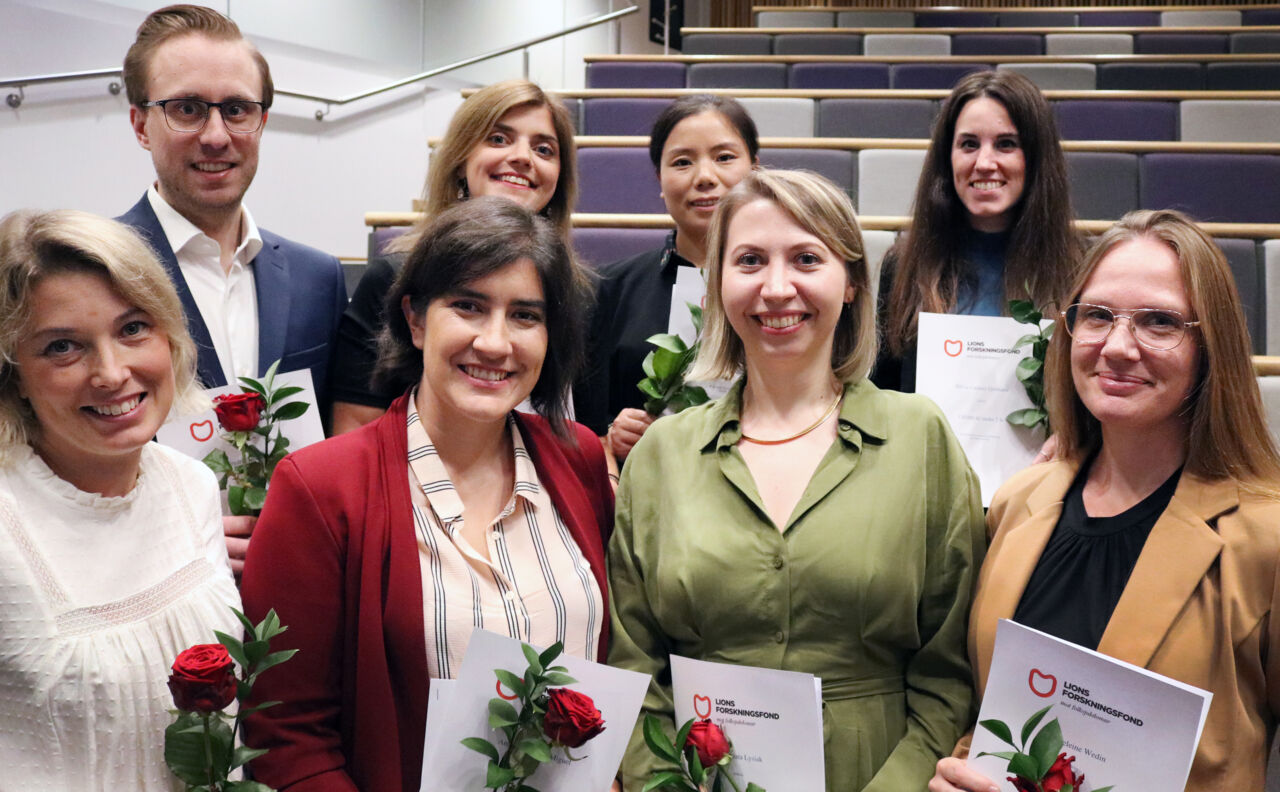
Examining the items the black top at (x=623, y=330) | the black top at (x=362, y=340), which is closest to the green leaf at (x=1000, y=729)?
the black top at (x=623, y=330)

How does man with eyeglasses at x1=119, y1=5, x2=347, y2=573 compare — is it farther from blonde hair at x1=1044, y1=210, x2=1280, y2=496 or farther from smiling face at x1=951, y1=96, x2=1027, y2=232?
blonde hair at x1=1044, y1=210, x2=1280, y2=496

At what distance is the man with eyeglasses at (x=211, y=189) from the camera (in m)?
1.80

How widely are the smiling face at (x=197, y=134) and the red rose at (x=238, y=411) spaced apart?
446 millimetres

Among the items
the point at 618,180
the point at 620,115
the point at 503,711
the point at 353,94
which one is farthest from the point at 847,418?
the point at 353,94

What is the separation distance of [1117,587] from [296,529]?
94 cm

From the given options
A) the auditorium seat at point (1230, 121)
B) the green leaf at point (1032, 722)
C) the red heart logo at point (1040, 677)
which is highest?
the auditorium seat at point (1230, 121)

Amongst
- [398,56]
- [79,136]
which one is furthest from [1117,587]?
[398,56]

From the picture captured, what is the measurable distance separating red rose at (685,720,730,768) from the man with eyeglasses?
3.12ft

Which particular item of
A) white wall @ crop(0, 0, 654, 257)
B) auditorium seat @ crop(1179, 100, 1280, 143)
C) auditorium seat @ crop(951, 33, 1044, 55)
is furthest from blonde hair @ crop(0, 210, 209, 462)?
auditorium seat @ crop(951, 33, 1044, 55)

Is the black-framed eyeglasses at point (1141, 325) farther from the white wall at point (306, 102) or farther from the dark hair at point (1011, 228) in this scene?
the white wall at point (306, 102)

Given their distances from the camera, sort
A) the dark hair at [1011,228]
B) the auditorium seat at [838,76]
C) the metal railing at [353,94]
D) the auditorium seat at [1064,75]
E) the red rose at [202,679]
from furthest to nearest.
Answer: the auditorium seat at [838,76] < the auditorium seat at [1064,75] < the metal railing at [353,94] < the dark hair at [1011,228] < the red rose at [202,679]

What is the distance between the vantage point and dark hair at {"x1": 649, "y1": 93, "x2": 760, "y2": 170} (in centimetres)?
220

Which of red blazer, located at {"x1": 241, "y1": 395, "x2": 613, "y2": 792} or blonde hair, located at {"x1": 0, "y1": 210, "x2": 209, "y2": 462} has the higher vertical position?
blonde hair, located at {"x1": 0, "y1": 210, "x2": 209, "y2": 462}

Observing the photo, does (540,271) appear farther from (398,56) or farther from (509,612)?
(398,56)
